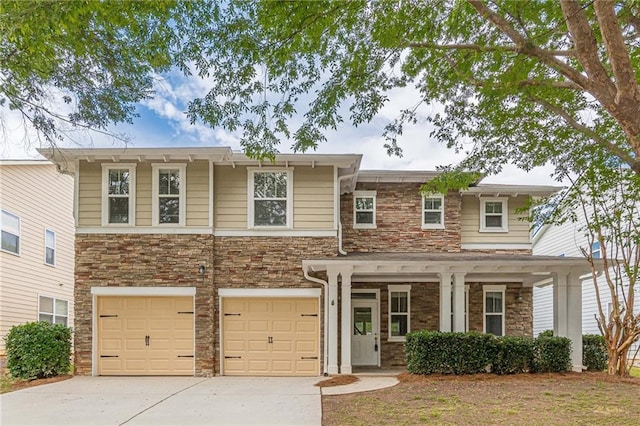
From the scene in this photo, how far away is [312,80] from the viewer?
8156mm

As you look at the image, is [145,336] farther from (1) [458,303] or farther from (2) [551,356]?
(2) [551,356]

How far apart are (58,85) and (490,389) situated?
9.02m

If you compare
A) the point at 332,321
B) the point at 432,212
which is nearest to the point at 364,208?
the point at 432,212

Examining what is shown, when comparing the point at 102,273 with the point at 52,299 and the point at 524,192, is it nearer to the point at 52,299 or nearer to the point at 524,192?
the point at 52,299

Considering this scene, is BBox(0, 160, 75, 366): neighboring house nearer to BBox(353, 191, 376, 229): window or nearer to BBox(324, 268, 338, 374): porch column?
BBox(324, 268, 338, 374): porch column

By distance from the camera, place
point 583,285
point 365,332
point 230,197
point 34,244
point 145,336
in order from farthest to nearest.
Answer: point 583,285 < point 34,244 < point 365,332 < point 230,197 < point 145,336

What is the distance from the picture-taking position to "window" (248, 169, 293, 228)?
12.7 meters

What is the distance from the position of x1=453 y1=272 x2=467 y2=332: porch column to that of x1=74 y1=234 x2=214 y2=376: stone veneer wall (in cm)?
593

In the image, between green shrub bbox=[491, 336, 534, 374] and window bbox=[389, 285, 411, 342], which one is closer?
green shrub bbox=[491, 336, 534, 374]

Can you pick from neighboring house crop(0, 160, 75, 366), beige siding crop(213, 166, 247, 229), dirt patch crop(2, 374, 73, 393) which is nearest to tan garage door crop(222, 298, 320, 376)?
beige siding crop(213, 166, 247, 229)

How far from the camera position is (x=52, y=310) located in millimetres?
17609

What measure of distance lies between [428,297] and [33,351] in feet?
33.3

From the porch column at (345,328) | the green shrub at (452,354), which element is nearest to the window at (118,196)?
the porch column at (345,328)

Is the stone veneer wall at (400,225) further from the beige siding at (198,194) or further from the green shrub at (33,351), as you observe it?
the green shrub at (33,351)
